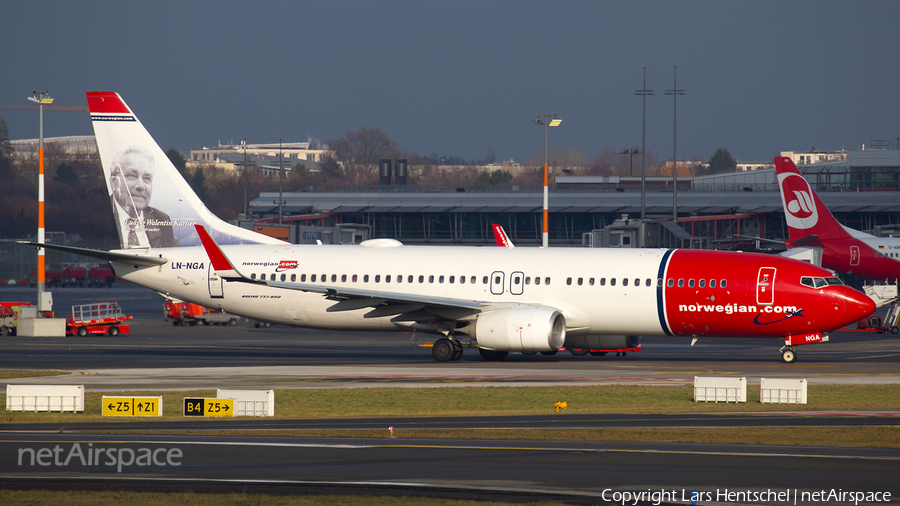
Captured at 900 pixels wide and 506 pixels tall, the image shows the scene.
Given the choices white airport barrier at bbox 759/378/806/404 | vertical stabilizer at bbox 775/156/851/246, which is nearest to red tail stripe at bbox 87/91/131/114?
white airport barrier at bbox 759/378/806/404

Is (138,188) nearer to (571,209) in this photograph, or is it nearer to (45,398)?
(45,398)

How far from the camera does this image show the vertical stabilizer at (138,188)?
127ft

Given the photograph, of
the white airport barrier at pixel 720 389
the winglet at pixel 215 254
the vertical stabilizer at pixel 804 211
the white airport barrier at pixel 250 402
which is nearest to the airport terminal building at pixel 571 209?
the vertical stabilizer at pixel 804 211

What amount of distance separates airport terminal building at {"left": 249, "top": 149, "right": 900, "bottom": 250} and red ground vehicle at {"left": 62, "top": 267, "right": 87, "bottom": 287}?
19240mm

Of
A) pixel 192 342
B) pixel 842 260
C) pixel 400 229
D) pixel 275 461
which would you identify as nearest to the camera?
pixel 275 461

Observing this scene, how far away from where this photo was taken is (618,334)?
35.1m

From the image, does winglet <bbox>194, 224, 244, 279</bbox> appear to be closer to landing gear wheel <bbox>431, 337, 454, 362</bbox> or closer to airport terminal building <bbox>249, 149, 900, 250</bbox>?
landing gear wheel <bbox>431, 337, 454, 362</bbox>

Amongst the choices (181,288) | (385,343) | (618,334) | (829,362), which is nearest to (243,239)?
(181,288)

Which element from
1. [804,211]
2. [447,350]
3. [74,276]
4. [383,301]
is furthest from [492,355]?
[74,276]

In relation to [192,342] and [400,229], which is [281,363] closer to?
[192,342]

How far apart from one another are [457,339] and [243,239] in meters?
10.0

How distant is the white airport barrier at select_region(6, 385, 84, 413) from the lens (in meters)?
22.4

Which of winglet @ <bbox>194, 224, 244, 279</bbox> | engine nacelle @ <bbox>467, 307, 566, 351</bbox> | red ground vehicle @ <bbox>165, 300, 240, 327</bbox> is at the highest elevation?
winglet @ <bbox>194, 224, 244, 279</bbox>

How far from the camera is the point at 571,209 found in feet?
320
